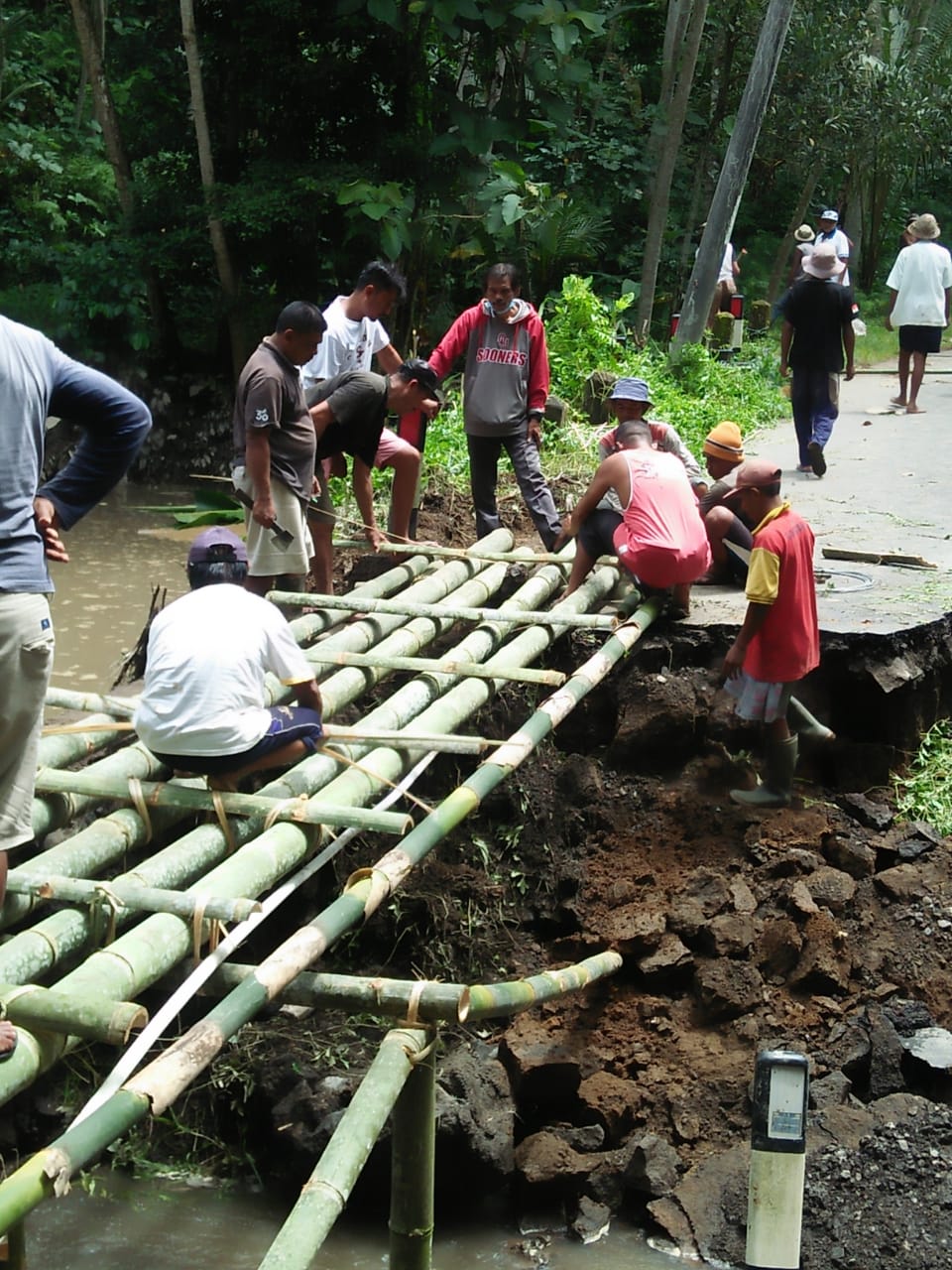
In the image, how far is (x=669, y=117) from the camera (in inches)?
554

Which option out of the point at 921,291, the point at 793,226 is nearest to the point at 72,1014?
the point at 921,291

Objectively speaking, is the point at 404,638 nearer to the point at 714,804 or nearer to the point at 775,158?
the point at 714,804

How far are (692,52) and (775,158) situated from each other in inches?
248

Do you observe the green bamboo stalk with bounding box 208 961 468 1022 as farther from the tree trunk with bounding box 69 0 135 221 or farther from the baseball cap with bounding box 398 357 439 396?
the tree trunk with bounding box 69 0 135 221

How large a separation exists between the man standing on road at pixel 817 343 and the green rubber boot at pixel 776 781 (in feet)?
13.1

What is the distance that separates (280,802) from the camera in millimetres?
4363

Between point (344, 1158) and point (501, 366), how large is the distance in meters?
5.11

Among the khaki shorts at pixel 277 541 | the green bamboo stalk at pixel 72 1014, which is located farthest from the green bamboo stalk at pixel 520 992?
the khaki shorts at pixel 277 541

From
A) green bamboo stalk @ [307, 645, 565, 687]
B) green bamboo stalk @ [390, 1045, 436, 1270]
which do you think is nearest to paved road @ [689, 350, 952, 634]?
green bamboo stalk @ [307, 645, 565, 687]

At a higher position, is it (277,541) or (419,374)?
(419,374)

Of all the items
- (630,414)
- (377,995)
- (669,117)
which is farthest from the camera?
(669,117)

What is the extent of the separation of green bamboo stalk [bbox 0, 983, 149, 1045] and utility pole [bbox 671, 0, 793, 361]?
414 inches

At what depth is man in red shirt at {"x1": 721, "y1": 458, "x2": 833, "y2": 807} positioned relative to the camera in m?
5.76

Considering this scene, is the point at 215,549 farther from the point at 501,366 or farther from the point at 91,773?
the point at 501,366
